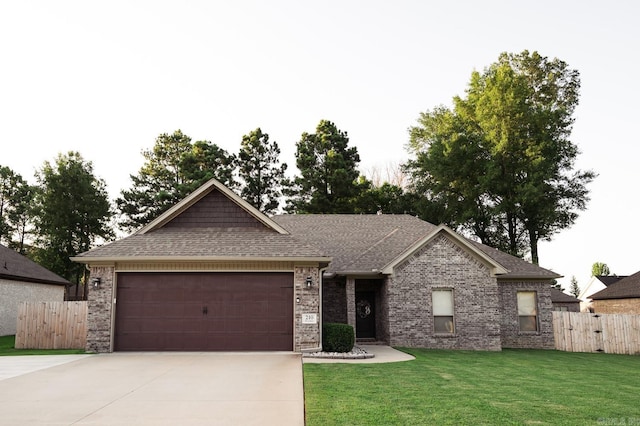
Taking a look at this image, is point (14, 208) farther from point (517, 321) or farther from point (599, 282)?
point (599, 282)

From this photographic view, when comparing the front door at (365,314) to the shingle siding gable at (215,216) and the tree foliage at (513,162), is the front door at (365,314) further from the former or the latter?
the tree foliage at (513,162)

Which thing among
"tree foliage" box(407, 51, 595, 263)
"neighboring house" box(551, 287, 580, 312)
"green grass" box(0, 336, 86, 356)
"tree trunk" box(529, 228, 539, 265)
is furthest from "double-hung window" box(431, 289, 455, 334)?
"neighboring house" box(551, 287, 580, 312)

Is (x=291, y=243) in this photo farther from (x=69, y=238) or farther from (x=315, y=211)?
(x=69, y=238)

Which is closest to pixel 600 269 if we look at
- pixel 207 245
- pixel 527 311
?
pixel 527 311

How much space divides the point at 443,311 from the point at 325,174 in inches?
920

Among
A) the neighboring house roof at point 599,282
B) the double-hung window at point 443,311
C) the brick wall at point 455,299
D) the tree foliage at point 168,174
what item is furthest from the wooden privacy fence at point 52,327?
the neighboring house roof at point 599,282

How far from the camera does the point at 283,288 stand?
1544 centimetres

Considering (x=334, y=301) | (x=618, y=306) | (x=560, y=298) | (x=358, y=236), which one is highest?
(x=358, y=236)

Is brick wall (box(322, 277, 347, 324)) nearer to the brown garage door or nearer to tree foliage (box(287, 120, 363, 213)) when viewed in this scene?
the brown garage door

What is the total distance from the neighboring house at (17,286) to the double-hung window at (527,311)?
76.0 feet

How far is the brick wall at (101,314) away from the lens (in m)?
15.0

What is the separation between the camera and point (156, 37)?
51.6ft

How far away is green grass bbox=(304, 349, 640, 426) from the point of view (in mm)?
6922

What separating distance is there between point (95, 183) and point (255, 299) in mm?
32911
